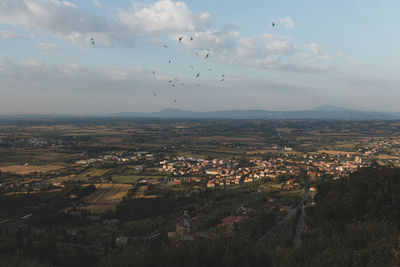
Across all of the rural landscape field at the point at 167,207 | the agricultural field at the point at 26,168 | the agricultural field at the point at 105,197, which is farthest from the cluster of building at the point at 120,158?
the agricultural field at the point at 105,197

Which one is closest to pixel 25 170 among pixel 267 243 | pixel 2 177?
pixel 2 177

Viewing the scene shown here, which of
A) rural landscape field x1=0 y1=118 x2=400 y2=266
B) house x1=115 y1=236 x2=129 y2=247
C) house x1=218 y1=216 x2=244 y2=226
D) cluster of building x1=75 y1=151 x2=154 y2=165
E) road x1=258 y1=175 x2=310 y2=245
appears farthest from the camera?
cluster of building x1=75 y1=151 x2=154 y2=165

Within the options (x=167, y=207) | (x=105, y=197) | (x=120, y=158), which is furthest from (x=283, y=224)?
(x=120, y=158)

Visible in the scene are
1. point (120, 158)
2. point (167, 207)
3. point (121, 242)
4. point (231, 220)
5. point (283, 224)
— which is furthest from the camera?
point (120, 158)

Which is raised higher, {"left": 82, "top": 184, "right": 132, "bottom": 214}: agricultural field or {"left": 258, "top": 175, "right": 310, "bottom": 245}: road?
{"left": 258, "top": 175, "right": 310, "bottom": 245}: road

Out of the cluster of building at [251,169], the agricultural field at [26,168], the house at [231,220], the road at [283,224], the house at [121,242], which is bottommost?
the cluster of building at [251,169]

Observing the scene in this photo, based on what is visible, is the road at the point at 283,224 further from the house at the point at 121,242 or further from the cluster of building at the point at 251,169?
the cluster of building at the point at 251,169

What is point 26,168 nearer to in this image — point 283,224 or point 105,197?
point 105,197

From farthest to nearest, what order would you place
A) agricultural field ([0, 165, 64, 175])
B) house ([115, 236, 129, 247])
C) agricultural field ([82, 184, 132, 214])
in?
agricultural field ([0, 165, 64, 175])
agricultural field ([82, 184, 132, 214])
house ([115, 236, 129, 247])

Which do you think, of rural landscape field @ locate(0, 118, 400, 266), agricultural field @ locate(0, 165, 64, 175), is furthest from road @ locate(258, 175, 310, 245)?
agricultural field @ locate(0, 165, 64, 175)

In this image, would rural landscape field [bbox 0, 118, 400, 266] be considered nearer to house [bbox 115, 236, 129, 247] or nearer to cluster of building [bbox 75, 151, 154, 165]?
house [bbox 115, 236, 129, 247]

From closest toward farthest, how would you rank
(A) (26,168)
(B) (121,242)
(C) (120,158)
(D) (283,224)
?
(D) (283,224), (B) (121,242), (A) (26,168), (C) (120,158)
